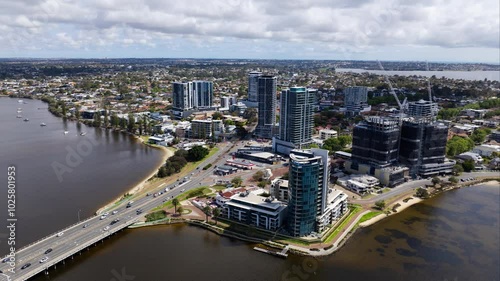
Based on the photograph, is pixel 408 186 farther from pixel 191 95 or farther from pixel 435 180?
pixel 191 95

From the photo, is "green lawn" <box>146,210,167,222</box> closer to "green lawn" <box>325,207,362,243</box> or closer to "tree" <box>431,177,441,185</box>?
"green lawn" <box>325,207,362,243</box>

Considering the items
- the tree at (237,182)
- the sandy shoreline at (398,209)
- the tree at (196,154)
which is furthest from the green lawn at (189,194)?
the sandy shoreline at (398,209)

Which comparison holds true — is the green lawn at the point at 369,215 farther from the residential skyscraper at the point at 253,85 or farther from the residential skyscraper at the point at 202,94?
the residential skyscraper at the point at 253,85

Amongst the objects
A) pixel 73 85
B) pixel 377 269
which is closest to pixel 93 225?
pixel 377 269

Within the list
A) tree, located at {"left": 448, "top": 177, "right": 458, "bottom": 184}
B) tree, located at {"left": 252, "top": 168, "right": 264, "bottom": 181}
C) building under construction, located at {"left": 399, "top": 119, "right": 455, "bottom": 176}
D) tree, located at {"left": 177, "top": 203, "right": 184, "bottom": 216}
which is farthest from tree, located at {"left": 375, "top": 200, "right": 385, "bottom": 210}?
tree, located at {"left": 177, "top": 203, "right": 184, "bottom": 216}

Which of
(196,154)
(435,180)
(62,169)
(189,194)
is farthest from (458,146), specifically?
(62,169)

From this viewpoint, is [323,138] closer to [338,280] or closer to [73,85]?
[338,280]
